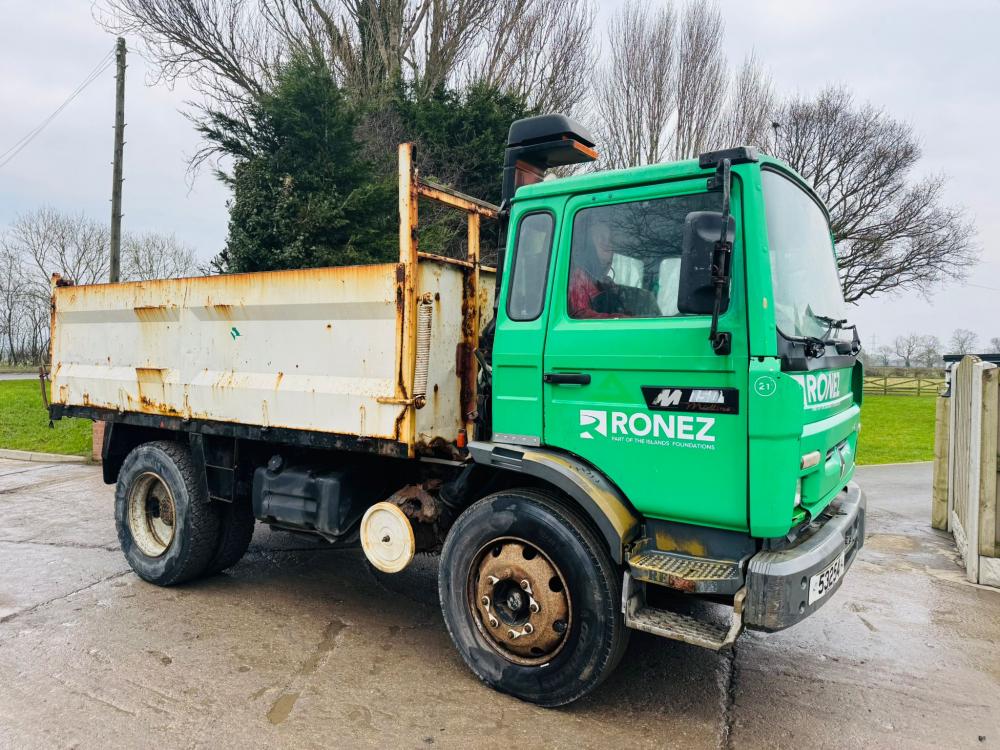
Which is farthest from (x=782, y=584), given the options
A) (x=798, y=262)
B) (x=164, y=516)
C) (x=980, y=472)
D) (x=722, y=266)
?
(x=164, y=516)

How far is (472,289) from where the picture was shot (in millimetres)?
4230

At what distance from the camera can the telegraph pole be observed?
1279 cm

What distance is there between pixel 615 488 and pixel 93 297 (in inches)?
173

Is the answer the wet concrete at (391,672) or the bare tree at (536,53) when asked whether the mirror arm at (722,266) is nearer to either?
the wet concrete at (391,672)

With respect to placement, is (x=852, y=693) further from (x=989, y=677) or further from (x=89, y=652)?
(x=89, y=652)

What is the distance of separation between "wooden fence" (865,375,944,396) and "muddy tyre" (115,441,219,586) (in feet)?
95.0

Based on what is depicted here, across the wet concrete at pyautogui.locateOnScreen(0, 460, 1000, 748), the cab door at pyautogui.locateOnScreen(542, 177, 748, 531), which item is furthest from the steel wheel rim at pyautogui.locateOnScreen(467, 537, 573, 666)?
the cab door at pyautogui.locateOnScreen(542, 177, 748, 531)

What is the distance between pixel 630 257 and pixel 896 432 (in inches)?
564

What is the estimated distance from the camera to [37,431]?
1257cm

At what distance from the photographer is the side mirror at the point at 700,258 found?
8.93ft

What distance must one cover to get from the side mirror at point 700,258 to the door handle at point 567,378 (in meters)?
0.67

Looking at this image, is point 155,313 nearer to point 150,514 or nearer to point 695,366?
point 150,514

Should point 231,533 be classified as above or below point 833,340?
below

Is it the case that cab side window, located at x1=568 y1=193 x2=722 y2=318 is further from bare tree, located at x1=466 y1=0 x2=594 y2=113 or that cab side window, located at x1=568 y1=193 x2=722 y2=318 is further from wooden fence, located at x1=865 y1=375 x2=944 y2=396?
wooden fence, located at x1=865 y1=375 x2=944 y2=396
